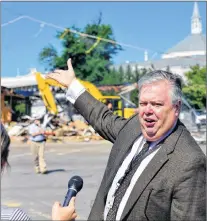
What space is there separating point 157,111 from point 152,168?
9.9 inches

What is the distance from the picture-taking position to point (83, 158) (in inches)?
735

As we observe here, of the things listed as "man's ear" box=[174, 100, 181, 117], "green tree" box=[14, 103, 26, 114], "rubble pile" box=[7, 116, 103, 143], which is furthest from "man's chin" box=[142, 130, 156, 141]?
"green tree" box=[14, 103, 26, 114]

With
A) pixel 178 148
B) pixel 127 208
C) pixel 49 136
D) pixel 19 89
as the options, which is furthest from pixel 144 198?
pixel 19 89

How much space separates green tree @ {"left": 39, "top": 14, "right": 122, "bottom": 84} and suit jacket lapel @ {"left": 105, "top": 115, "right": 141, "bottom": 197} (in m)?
56.7

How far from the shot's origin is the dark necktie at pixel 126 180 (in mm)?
2576

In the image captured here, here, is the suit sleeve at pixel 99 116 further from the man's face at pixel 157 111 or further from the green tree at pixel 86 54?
the green tree at pixel 86 54

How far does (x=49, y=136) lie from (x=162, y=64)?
83030 millimetres

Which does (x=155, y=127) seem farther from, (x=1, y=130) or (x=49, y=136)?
(x=49, y=136)

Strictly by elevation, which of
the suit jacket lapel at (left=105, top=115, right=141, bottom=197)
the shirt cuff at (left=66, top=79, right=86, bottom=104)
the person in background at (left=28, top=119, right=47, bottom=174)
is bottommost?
the person in background at (left=28, top=119, right=47, bottom=174)

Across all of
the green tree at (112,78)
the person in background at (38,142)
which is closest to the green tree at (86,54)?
the green tree at (112,78)

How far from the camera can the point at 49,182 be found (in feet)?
40.0

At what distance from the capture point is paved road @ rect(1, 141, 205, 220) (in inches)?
362

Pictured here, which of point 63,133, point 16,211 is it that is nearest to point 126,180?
point 16,211

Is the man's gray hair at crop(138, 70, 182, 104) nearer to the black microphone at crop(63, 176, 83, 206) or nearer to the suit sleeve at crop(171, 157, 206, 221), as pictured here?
the suit sleeve at crop(171, 157, 206, 221)
